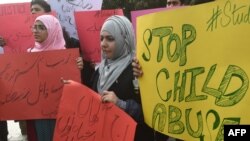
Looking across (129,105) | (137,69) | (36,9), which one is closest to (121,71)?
(129,105)

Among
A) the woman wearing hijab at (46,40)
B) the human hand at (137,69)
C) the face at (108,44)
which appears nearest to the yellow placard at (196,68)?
the human hand at (137,69)

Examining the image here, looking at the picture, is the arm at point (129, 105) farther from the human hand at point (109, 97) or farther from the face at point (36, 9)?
the face at point (36, 9)

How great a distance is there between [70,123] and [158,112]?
1.90 feet

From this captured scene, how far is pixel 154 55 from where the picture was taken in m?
1.91

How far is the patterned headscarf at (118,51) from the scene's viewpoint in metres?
2.38

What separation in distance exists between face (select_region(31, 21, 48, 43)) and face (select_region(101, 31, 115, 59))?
82 centimetres

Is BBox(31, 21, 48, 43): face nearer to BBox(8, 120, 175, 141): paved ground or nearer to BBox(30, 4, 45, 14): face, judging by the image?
BBox(30, 4, 45, 14): face

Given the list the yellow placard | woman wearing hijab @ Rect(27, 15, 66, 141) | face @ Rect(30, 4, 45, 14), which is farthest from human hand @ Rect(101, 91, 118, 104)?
face @ Rect(30, 4, 45, 14)

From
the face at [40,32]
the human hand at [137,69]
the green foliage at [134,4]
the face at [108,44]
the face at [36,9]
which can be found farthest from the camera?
the green foliage at [134,4]

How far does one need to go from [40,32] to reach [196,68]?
168 centimetres

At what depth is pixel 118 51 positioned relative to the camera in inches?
94.0

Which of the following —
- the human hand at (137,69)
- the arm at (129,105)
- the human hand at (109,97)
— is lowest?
the arm at (129,105)

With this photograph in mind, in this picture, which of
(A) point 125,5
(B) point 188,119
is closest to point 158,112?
(B) point 188,119

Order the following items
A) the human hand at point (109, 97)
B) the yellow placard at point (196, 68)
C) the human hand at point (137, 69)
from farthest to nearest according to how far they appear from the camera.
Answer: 1. the human hand at point (109, 97)
2. the human hand at point (137, 69)
3. the yellow placard at point (196, 68)
